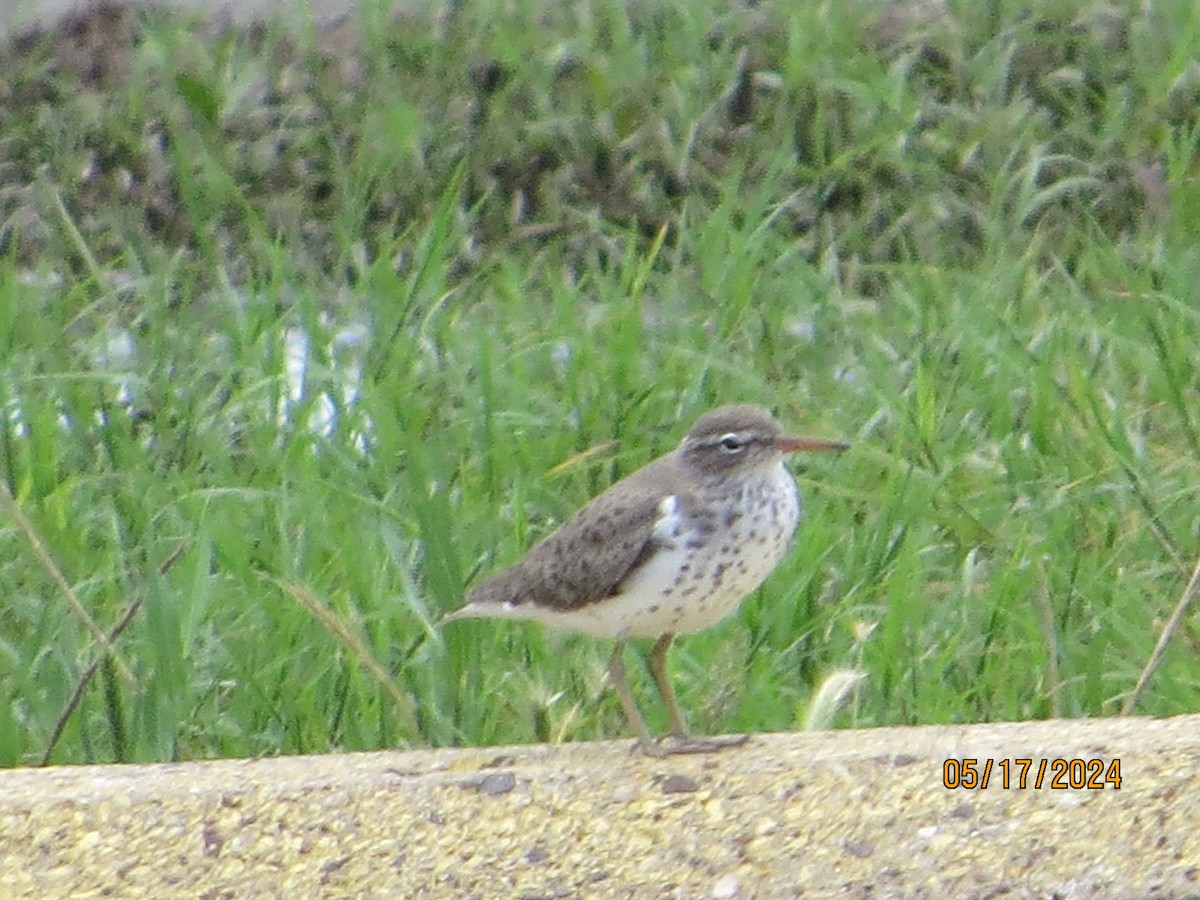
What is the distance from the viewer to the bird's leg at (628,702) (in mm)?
4812

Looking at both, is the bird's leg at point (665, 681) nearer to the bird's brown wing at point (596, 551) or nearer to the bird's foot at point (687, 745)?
the bird's foot at point (687, 745)

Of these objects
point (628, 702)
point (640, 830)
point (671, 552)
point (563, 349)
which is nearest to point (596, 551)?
point (671, 552)

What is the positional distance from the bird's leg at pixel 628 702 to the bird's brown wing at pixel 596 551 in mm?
142

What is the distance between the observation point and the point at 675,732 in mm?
5000

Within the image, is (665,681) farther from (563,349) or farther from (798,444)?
(563,349)

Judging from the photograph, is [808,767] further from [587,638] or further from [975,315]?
[975,315]

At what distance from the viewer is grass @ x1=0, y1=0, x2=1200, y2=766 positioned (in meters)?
5.60

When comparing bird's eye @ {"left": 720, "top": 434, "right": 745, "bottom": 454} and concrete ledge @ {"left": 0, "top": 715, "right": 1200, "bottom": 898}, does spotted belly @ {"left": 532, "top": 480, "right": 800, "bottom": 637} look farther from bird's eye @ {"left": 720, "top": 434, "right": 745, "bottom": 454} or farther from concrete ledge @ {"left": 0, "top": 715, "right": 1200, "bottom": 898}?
concrete ledge @ {"left": 0, "top": 715, "right": 1200, "bottom": 898}

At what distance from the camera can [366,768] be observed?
4.70 metres

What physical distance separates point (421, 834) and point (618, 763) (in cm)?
49

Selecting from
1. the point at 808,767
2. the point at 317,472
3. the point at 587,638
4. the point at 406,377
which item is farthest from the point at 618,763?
the point at 406,377

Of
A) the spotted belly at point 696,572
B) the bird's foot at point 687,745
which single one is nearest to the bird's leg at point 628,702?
the bird's foot at point 687,745

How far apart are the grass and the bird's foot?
22.2 inches

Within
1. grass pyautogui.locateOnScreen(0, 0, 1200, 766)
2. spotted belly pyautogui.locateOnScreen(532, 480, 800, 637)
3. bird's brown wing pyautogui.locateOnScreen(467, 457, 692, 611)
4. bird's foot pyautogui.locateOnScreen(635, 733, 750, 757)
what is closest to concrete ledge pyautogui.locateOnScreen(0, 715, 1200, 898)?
bird's foot pyautogui.locateOnScreen(635, 733, 750, 757)
